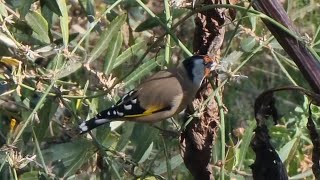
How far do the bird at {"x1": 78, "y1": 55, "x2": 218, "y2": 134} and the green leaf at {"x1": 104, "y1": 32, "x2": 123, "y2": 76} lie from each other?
0.50 feet

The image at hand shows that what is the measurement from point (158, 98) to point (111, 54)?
48 centimetres

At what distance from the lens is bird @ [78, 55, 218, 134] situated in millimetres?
2793

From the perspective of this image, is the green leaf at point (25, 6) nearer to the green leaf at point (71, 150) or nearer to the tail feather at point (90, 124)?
the tail feather at point (90, 124)

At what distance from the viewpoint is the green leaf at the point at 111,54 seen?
2746 mm

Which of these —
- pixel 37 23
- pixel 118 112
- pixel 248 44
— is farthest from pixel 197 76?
pixel 37 23

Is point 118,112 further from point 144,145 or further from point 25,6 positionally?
point 25,6

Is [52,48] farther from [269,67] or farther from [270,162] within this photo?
[269,67]

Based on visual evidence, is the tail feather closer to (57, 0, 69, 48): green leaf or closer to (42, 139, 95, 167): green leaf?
(42, 139, 95, 167): green leaf

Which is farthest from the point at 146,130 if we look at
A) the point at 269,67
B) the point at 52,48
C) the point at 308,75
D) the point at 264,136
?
→ the point at 269,67

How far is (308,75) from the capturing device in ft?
5.87

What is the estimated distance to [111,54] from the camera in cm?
279

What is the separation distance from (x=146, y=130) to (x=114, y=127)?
294mm

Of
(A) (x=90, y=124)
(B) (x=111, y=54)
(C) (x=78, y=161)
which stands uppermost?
(B) (x=111, y=54)

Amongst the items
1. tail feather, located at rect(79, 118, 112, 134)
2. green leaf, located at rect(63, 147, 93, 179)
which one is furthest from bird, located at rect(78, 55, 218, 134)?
green leaf, located at rect(63, 147, 93, 179)
